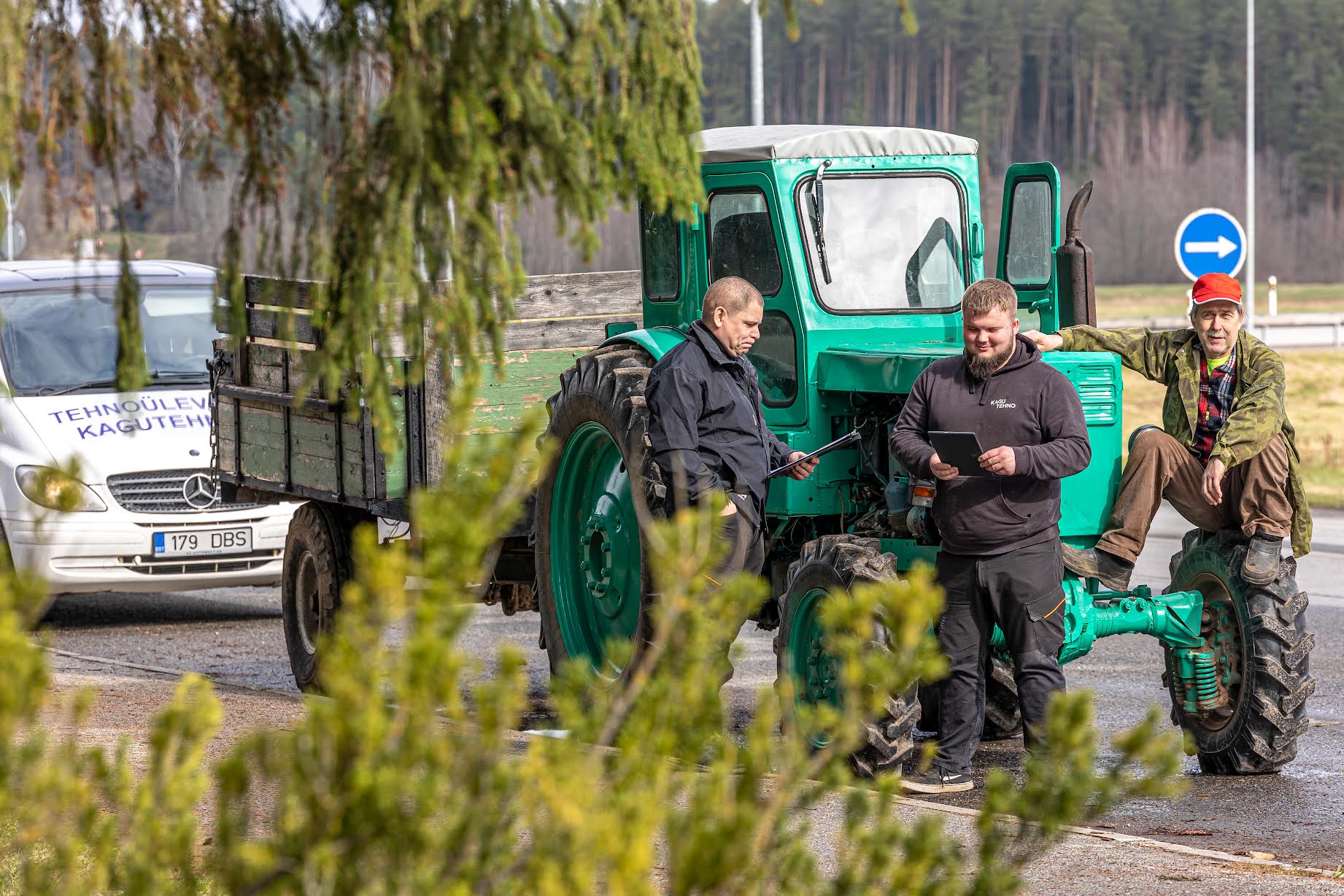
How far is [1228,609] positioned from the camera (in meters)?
7.71

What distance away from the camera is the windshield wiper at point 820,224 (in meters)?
8.11

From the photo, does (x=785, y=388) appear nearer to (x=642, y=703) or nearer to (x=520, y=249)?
(x=520, y=249)

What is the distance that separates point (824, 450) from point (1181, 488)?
1.37 m

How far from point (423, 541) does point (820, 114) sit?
96.4 m

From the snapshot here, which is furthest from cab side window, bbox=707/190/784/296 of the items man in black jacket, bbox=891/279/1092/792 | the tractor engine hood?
man in black jacket, bbox=891/279/1092/792

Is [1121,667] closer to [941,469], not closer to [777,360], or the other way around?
[777,360]

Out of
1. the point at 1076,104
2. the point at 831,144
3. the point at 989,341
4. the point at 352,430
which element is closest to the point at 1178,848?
the point at 989,341

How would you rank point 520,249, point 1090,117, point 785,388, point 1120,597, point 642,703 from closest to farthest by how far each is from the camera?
point 642,703, point 520,249, point 1120,597, point 785,388, point 1090,117

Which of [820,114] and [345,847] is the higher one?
[820,114]

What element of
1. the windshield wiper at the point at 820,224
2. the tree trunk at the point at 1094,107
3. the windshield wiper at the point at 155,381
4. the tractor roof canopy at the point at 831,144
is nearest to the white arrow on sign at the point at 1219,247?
the windshield wiper at the point at 155,381

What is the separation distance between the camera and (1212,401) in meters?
7.54

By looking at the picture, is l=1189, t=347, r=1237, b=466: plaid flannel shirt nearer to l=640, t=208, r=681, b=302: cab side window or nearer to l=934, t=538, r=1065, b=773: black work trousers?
l=934, t=538, r=1065, b=773: black work trousers

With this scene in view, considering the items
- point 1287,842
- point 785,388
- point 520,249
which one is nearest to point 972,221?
point 785,388

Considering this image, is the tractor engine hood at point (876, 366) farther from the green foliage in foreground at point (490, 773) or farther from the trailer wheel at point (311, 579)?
the green foliage in foreground at point (490, 773)
